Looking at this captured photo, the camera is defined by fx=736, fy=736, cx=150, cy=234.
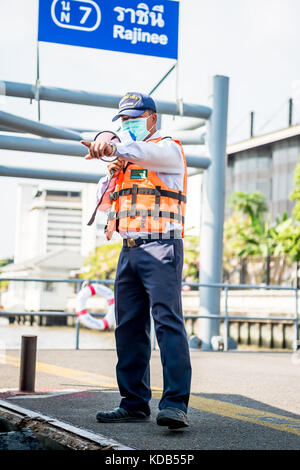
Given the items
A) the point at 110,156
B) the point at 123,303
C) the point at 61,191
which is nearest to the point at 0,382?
the point at 123,303

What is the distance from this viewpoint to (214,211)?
1105 cm

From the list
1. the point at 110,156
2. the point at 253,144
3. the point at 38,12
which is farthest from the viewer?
the point at 253,144

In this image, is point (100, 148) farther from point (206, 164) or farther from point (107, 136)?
point (206, 164)

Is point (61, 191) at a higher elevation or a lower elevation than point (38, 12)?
lower

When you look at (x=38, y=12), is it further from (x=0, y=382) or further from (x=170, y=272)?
(x=170, y=272)

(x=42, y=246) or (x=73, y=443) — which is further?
(x=42, y=246)

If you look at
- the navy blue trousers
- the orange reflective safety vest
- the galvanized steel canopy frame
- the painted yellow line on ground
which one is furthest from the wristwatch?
the galvanized steel canopy frame

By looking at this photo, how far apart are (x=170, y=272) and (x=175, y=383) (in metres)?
0.55

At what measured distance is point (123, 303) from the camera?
3.93m

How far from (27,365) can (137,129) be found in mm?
2008

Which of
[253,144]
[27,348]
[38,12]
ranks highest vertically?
[253,144]

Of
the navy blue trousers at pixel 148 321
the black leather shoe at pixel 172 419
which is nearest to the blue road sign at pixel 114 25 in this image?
the navy blue trousers at pixel 148 321

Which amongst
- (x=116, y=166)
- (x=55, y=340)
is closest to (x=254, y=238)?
(x=55, y=340)
